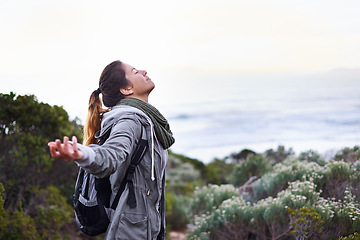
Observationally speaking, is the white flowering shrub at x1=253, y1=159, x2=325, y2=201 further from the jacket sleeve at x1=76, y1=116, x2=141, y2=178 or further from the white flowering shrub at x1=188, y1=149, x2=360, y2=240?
the jacket sleeve at x1=76, y1=116, x2=141, y2=178

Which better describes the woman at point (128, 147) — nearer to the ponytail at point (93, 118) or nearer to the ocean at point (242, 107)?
the ponytail at point (93, 118)

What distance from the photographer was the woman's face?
238cm

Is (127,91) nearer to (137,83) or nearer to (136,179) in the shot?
(137,83)

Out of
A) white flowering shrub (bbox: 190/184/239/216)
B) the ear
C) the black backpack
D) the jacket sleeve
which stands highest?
the ear

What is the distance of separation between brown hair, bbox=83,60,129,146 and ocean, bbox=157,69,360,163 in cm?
1563

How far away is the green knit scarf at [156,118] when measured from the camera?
2.21 m

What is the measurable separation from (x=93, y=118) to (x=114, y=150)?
748mm

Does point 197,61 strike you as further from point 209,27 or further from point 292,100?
point 292,100

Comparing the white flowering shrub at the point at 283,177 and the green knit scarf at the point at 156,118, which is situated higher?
the green knit scarf at the point at 156,118

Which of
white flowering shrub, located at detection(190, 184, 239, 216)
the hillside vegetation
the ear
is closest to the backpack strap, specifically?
the ear

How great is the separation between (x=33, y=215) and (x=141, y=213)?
11.4ft

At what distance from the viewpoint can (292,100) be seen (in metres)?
32.6

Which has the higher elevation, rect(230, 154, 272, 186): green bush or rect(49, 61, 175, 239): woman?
rect(49, 61, 175, 239): woman

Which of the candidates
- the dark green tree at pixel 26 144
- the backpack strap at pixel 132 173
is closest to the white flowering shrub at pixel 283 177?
the dark green tree at pixel 26 144
